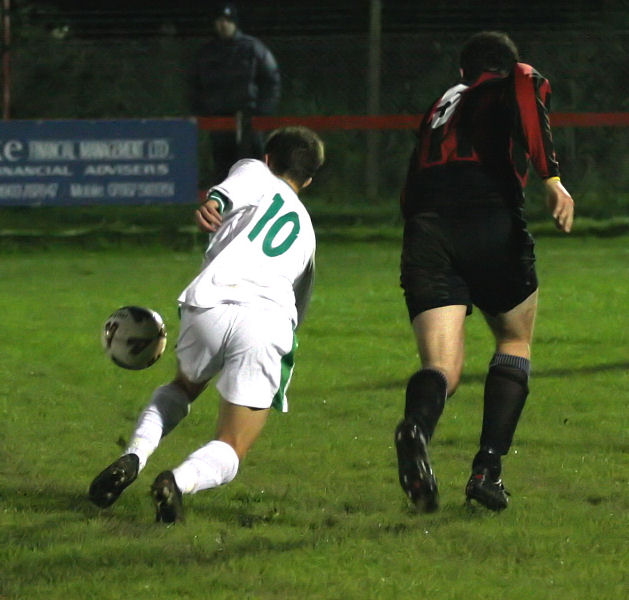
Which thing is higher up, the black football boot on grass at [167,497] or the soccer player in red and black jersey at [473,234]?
the soccer player in red and black jersey at [473,234]

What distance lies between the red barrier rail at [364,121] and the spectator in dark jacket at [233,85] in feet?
0.26

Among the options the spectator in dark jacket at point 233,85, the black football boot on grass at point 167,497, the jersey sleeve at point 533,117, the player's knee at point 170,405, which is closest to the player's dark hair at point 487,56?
the jersey sleeve at point 533,117

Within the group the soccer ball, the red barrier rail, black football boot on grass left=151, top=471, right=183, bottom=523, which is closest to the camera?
black football boot on grass left=151, top=471, right=183, bottom=523

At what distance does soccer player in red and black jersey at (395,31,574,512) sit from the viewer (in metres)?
5.55

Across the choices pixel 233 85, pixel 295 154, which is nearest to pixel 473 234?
pixel 295 154

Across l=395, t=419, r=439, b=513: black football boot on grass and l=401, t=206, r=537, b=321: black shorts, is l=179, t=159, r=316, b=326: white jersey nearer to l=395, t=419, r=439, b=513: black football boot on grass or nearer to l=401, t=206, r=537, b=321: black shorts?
l=401, t=206, r=537, b=321: black shorts

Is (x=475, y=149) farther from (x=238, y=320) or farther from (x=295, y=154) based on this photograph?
(x=238, y=320)

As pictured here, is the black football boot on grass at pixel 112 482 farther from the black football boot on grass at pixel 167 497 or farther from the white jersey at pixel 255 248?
the white jersey at pixel 255 248

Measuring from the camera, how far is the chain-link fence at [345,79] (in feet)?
55.2

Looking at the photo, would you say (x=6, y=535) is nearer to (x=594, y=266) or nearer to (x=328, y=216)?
(x=594, y=266)

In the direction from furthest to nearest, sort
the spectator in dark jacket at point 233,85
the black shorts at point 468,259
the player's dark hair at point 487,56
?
the spectator in dark jacket at point 233,85 → the player's dark hair at point 487,56 → the black shorts at point 468,259

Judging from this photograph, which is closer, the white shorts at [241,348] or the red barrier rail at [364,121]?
the white shorts at [241,348]

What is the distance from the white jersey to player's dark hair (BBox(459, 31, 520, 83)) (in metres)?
0.77

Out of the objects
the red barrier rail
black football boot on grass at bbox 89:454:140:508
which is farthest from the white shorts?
the red barrier rail
